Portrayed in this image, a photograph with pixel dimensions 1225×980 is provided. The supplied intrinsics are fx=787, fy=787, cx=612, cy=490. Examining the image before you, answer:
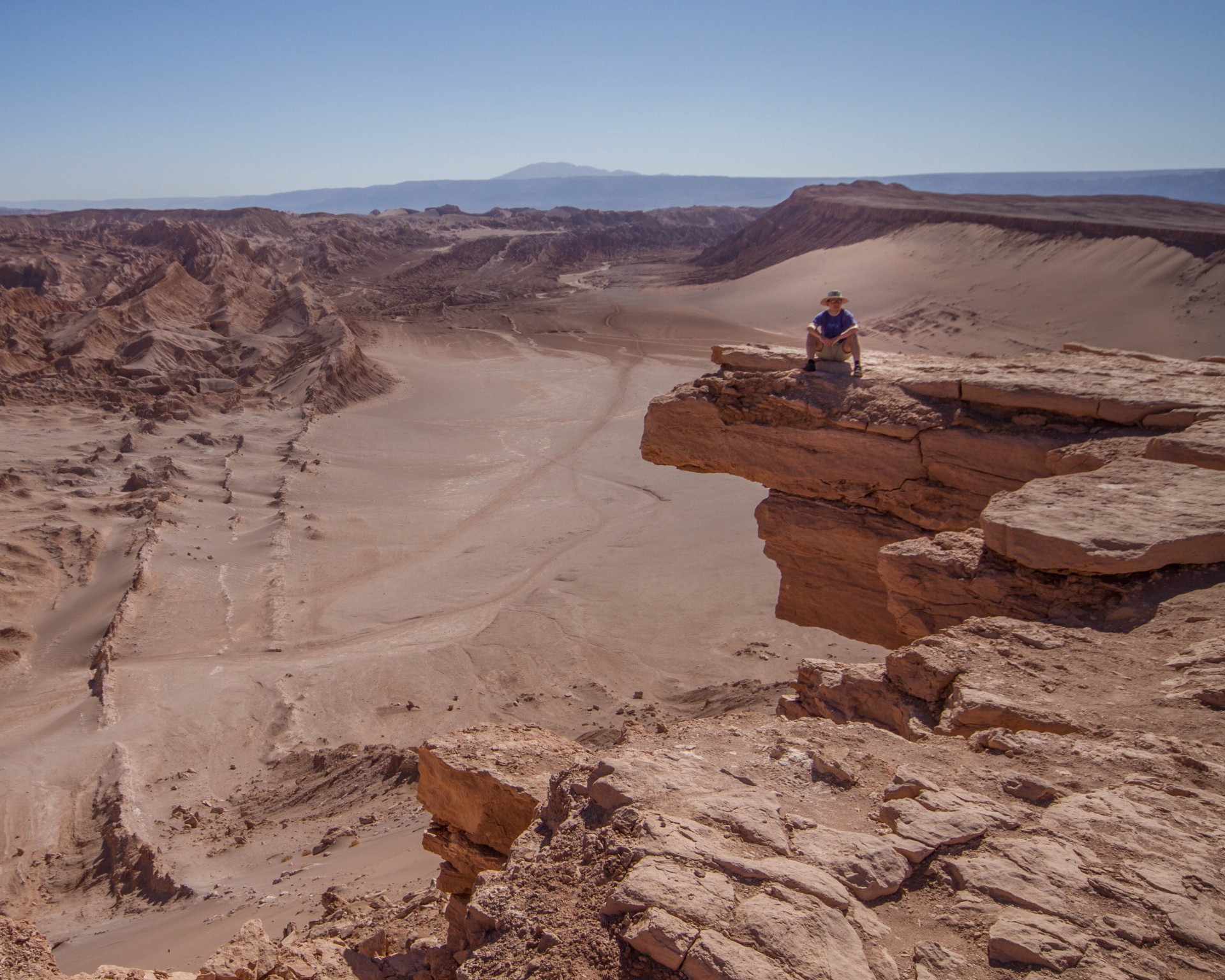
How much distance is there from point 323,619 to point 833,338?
798 cm

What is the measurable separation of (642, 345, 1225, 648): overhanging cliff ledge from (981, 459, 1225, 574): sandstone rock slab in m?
0.01

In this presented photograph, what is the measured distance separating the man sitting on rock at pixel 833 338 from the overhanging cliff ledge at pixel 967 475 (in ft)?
0.44

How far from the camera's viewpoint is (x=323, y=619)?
1106 centimetres

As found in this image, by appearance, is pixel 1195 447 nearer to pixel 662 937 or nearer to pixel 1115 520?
pixel 1115 520

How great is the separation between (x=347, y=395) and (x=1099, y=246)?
24432 millimetres

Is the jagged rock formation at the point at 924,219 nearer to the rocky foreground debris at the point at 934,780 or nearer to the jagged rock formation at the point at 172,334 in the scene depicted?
the jagged rock formation at the point at 172,334

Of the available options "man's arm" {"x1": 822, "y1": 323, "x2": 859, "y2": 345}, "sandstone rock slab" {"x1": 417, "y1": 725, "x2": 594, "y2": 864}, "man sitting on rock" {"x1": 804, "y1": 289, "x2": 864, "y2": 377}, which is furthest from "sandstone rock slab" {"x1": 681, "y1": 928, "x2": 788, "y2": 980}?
"man's arm" {"x1": 822, "y1": 323, "x2": 859, "y2": 345}

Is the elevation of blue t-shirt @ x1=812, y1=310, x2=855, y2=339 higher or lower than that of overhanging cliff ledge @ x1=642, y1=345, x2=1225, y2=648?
higher

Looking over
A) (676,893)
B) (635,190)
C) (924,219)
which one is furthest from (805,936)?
(635,190)

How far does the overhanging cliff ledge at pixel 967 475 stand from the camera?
170 inches

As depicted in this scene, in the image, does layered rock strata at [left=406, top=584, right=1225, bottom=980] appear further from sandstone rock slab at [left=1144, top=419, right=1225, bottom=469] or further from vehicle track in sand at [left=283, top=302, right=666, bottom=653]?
vehicle track in sand at [left=283, top=302, right=666, bottom=653]

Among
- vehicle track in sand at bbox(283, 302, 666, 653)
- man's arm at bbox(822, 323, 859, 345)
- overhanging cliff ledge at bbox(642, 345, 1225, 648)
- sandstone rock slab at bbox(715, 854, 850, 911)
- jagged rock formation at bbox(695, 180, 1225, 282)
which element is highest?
jagged rock formation at bbox(695, 180, 1225, 282)

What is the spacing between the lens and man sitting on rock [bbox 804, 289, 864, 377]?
671 centimetres

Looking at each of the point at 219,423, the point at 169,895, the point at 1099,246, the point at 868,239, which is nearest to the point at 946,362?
the point at 169,895
